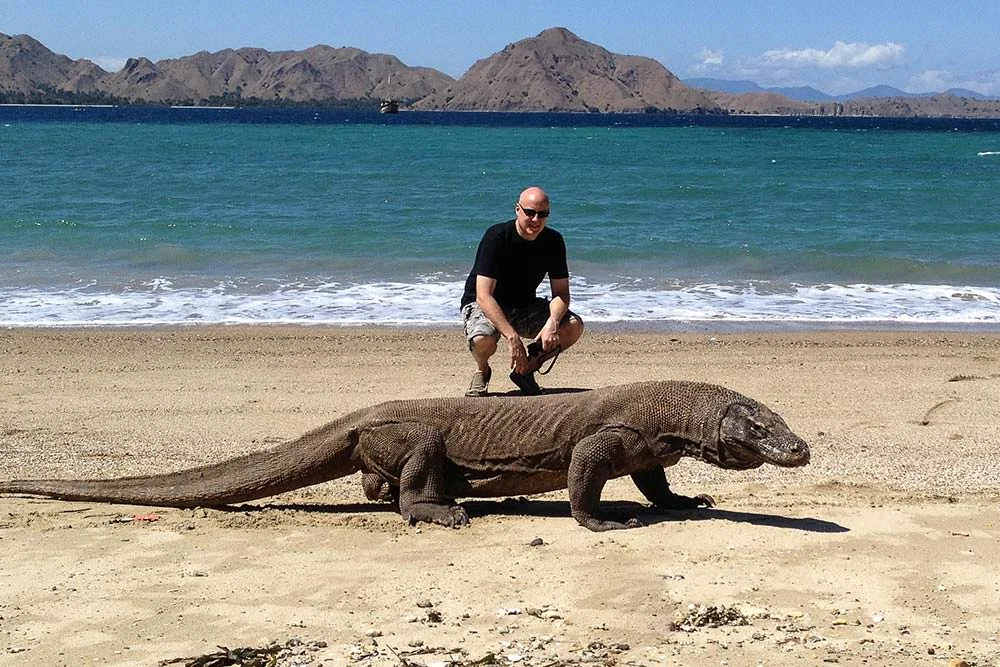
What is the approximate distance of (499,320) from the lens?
26.8ft

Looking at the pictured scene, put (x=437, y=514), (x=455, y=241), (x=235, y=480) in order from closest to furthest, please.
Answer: (x=437, y=514) → (x=235, y=480) → (x=455, y=241)

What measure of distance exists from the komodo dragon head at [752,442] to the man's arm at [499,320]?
65.6 inches

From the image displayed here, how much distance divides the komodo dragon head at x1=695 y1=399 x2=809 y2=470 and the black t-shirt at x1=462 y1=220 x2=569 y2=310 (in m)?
2.19

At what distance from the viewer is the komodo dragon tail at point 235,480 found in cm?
698

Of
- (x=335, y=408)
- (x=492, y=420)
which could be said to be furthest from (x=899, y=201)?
(x=492, y=420)

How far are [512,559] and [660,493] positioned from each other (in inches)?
55.1

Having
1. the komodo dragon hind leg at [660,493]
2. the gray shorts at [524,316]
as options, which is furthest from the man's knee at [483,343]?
the komodo dragon hind leg at [660,493]

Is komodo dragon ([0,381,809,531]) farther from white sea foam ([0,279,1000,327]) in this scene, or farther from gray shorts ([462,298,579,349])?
white sea foam ([0,279,1000,327])

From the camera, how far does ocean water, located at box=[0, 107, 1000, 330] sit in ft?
56.0

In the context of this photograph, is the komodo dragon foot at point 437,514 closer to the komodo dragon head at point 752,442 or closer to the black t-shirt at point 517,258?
the komodo dragon head at point 752,442

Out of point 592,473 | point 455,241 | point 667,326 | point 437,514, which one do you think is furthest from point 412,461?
point 455,241

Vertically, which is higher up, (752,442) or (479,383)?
(752,442)

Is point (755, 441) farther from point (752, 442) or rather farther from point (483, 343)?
point (483, 343)

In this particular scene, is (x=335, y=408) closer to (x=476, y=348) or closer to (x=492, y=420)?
(x=476, y=348)
